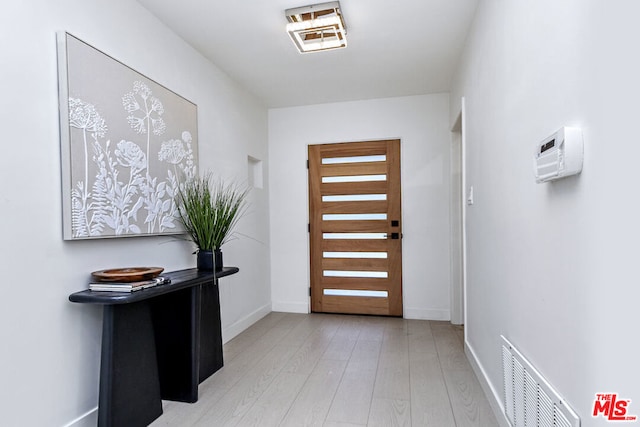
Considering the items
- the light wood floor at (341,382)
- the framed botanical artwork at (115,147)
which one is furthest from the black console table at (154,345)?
the framed botanical artwork at (115,147)

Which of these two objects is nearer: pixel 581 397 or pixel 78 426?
pixel 581 397

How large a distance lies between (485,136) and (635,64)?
4.59ft

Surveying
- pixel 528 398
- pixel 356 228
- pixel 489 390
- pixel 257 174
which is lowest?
pixel 489 390

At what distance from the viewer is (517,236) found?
157cm

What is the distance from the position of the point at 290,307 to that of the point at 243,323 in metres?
0.86

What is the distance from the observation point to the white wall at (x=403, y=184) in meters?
3.89

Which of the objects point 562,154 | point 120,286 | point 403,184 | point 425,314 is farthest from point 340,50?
point 425,314

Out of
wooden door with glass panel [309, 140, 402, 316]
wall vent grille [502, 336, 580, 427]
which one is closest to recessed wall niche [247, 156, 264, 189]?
wooden door with glass panel [309, 140, 402, 316]

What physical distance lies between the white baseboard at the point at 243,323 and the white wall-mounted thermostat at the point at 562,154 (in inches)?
113

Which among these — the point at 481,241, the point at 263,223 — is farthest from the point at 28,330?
the point at 263,223

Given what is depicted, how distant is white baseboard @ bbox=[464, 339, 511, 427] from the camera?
1.80 m

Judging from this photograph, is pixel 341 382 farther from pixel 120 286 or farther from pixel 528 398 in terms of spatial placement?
pixel 120 286

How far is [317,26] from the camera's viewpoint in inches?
93.0

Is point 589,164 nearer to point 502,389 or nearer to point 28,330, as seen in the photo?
point 502,389
